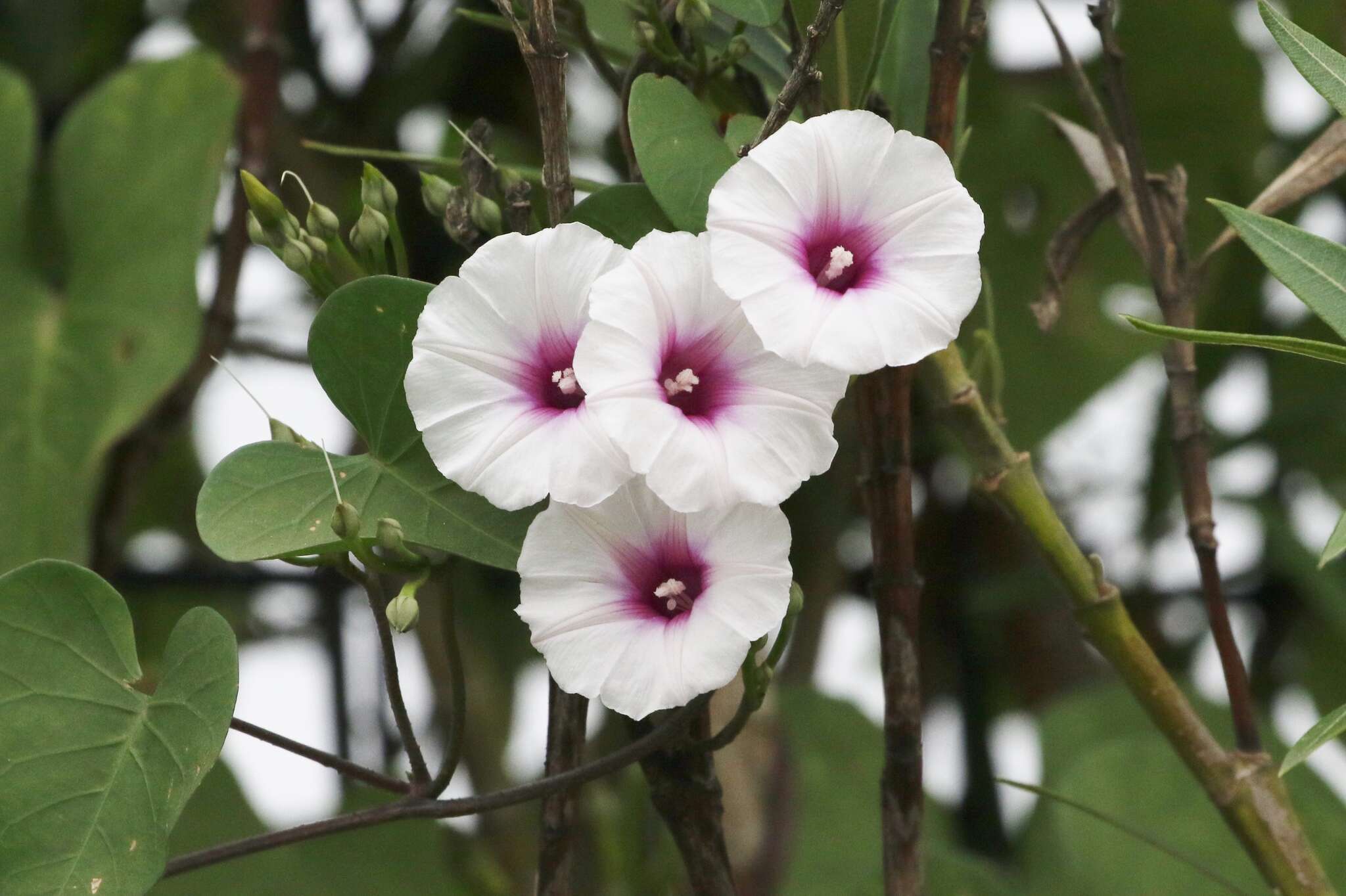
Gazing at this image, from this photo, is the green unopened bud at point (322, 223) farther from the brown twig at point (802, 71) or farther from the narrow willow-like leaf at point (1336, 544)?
the narrow willow-like leaf at point (1336, 544)

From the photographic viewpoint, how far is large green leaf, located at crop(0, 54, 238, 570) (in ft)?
2.59

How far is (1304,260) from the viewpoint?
0.37m

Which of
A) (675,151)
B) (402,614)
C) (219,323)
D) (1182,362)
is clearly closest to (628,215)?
(675,151)

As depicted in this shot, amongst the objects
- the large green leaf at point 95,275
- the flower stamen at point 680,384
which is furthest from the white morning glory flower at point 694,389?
the large green leaf at point 95,275

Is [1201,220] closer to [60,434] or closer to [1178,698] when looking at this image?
[1178,698]

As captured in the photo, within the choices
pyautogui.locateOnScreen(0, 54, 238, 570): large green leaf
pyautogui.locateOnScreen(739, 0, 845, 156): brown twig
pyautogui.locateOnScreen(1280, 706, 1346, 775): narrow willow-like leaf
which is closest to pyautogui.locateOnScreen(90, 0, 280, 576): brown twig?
pyautogui.locateOnScreen(0, 54, 238, 570): large green leaf

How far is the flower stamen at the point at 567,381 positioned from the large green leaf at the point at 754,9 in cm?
12

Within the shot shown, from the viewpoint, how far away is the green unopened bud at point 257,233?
0.39m

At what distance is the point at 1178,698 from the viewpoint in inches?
18.3

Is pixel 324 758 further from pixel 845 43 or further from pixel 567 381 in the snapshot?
pixel 845 43

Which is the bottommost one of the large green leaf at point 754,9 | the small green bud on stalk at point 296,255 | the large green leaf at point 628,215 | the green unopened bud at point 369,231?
the small green bud on stalk at point 296,255

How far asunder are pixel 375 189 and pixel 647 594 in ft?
0.46

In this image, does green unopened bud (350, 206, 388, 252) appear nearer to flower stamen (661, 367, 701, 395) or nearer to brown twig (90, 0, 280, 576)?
flower stamen (661, 367, 701, 395)

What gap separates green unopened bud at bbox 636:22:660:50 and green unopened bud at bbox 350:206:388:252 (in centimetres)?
9
